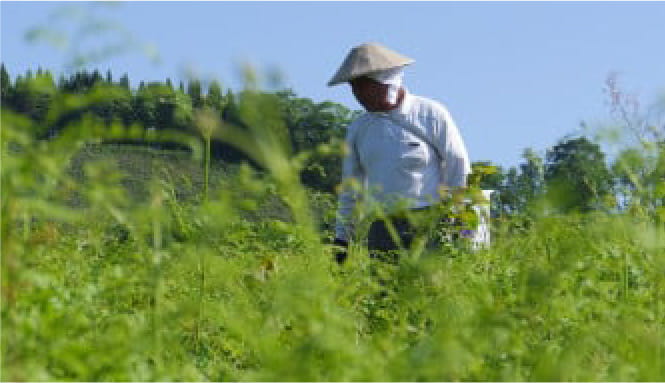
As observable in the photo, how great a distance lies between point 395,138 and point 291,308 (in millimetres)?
4316

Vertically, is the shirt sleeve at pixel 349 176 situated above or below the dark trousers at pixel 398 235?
above

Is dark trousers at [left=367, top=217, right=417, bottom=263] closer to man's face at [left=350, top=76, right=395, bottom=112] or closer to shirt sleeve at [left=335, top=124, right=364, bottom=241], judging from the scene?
shirt sleeve at [left=335, top=124, right=364, bottom=241]

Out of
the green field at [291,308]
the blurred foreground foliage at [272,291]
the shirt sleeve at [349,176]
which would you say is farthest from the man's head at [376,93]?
the blurred foreground foliage at [272,291]

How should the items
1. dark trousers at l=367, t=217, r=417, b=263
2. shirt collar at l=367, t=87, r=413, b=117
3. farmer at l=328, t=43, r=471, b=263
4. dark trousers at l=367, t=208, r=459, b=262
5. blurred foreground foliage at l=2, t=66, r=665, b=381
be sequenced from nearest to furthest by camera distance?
blurred foreground foliage at l=2, t=66, r=665, b=381
dark trousers at l=367, t=208, r=459, b=262
dark trousers at l=367, t=217, r=417, b=263
farmer at l=328, t=43, r=471, b=263
shirt collar at l=367, t=87, r=413, b=117

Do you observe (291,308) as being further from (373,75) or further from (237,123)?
(373,75)

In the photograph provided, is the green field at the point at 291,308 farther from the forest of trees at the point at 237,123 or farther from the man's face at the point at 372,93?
the man's face at the point at 372,93

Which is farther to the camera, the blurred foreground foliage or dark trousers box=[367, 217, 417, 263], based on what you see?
dark trousers box=[367, 217, 417, 263]

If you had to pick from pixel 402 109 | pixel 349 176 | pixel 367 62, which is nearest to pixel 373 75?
pixel 367 62

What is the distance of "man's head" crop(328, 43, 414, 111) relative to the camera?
7121 millimetres

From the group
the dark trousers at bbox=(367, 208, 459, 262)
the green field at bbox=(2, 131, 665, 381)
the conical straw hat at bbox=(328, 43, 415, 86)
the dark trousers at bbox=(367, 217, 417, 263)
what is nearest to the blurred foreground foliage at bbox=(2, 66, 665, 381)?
the green field at bbox=(2, 131, 665, 381)

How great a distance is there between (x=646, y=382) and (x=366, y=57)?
4.08 m

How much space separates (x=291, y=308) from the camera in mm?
2982

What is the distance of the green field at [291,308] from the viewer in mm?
2812

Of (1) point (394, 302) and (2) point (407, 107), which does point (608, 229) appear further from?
(2) point (407, 107)
